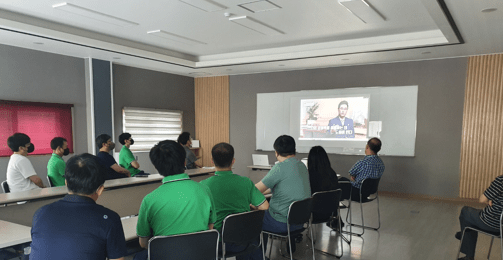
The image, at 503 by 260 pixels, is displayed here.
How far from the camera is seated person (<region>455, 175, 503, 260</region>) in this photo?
2820mm

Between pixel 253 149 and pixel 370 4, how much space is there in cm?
490

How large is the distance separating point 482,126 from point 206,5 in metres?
5.29

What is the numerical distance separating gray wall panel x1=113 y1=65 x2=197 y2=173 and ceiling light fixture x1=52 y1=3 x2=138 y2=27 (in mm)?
2436

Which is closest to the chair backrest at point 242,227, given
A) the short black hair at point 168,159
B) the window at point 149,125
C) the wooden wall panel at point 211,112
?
the short black hair at point 168,159

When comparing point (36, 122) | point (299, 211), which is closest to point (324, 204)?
point (299, 211)

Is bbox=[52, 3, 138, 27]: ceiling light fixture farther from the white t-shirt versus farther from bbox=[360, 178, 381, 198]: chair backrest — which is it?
bbox=[360, 178, 381, 198]: chair backrest

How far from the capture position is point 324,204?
3.21m

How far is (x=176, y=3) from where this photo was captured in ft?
13.3

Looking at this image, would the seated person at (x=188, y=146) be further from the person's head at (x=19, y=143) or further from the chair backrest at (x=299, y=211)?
the chair backrest at (x=299, y=211)

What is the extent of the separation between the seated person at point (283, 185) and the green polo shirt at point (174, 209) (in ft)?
3.48

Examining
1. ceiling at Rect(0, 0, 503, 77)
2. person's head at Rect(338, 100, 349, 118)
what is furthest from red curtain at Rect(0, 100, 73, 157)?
person's head at Rect(338, 100, 349, 118)

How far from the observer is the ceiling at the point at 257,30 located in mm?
4090

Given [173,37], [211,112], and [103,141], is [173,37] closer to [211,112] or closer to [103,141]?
[103,141]

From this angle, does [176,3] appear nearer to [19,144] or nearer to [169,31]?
[169,31]
